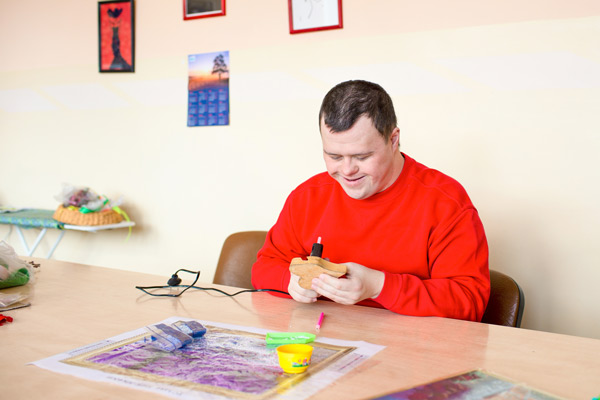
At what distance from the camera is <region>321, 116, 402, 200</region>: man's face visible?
5.24 ft

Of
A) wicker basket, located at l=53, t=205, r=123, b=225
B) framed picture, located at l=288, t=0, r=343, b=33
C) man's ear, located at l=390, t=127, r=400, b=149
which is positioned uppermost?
framed picture, located at l=288, t=0, r=343, b=33

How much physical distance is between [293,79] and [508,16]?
109 cm

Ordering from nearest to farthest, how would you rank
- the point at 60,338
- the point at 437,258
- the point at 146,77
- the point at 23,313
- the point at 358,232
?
the point at 60,338 < the point at 23,313 < the point at 437,258 < the point at 358,232 < the point at 146,77

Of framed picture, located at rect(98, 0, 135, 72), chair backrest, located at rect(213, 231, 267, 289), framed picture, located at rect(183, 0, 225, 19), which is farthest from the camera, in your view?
framed picture, located at rect(98, 0, 135, 72)

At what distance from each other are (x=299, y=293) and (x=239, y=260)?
0.77 metres

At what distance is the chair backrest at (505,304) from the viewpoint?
1623 millimetres

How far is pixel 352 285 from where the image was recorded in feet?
4.67

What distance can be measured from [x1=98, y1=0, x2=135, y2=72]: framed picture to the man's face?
2.27 meters

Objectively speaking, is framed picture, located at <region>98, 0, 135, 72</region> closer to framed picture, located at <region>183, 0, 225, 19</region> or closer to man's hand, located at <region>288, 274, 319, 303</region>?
framed picture, located at <region>183, 0, 225, 19</region>

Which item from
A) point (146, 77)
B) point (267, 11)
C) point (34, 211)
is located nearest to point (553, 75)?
point (267, 11)

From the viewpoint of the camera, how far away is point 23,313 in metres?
1.50

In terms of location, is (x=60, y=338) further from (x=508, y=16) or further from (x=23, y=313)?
(x=508, y=16)

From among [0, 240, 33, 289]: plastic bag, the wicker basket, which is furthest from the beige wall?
[0, 240, 33, 289]: plastic bag

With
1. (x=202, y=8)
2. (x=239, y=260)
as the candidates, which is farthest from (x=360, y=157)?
(x=202, y=8)
